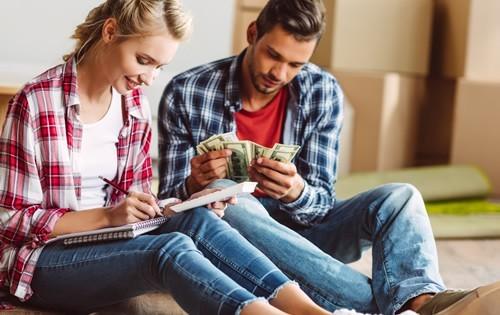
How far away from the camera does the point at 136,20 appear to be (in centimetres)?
227

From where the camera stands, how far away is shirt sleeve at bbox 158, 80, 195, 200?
268cm

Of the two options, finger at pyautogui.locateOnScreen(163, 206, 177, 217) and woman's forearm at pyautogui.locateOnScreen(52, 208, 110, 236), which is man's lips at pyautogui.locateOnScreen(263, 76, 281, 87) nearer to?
finger at pyautogui.locateOnScreen(163, 206, 177, 217)

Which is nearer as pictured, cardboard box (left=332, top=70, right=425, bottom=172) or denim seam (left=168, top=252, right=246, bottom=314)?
denim seam (left=168, top=252, right=246, bottom=314)

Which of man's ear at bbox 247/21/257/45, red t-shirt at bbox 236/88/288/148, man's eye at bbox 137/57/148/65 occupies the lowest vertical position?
red t-shirt at bbox 236/88/288/148

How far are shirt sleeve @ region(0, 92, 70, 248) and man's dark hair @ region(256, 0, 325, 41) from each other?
79 centimetres

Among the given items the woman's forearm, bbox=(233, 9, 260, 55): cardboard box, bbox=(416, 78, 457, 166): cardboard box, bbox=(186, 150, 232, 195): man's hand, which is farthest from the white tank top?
bbox=(416, 78, 457, 166): cardboard box

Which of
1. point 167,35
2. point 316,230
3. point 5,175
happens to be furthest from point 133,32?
point 316,230

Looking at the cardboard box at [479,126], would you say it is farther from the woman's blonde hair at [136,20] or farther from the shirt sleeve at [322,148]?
the woman's blonde hair at [136,20]

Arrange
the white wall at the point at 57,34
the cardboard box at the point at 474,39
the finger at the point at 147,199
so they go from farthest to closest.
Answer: the cardboard box at the point at 474,39, the white wall at the point at 57,34, the finger at the point at 147,199

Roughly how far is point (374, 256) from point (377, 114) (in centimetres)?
289

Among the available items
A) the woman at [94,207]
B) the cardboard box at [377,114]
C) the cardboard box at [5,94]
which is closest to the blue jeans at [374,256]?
the woman at [94,207]

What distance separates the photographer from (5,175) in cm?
218

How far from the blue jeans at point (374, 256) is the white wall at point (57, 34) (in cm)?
189

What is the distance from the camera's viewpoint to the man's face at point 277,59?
2.66 metres
